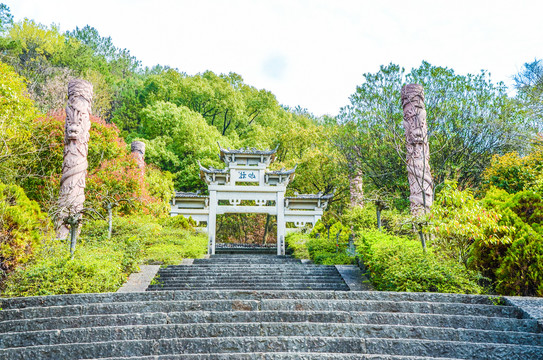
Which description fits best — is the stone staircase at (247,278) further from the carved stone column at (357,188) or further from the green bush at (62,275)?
the carved stone column at (357,188)

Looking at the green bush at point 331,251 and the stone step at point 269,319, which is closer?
the stone step at point 269,319

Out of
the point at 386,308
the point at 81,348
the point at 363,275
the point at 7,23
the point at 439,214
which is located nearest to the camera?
the point at 81,348

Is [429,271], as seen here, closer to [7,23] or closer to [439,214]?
[439,214]

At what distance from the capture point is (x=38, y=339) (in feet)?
13.6

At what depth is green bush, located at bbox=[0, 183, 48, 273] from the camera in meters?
5.97

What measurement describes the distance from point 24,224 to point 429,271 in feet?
21.1

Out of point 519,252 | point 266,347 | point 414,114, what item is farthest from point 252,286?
point 414,114

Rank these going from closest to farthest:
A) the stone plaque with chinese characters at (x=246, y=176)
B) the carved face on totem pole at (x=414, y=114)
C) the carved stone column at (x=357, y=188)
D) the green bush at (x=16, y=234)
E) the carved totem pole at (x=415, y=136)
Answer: the green bush at (x=16, y=234) → the carved totem pole at (x=415, y=136) → the carved face on totem pole at (x=414, y=114) → the stone plaque with chinese characters at (x=246, y=176) → the carved stone column at (x=357, y=188)

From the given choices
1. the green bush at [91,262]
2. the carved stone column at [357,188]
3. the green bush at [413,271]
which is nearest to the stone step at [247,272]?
the green bush at [91,262]

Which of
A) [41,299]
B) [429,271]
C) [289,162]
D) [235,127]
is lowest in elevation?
[41,299]

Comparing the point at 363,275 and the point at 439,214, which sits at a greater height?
the point at 439,214

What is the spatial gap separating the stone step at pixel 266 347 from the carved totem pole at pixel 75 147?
5748mm

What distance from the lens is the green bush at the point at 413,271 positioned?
5578 millimetres

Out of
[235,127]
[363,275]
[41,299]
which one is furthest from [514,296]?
[235,127]
